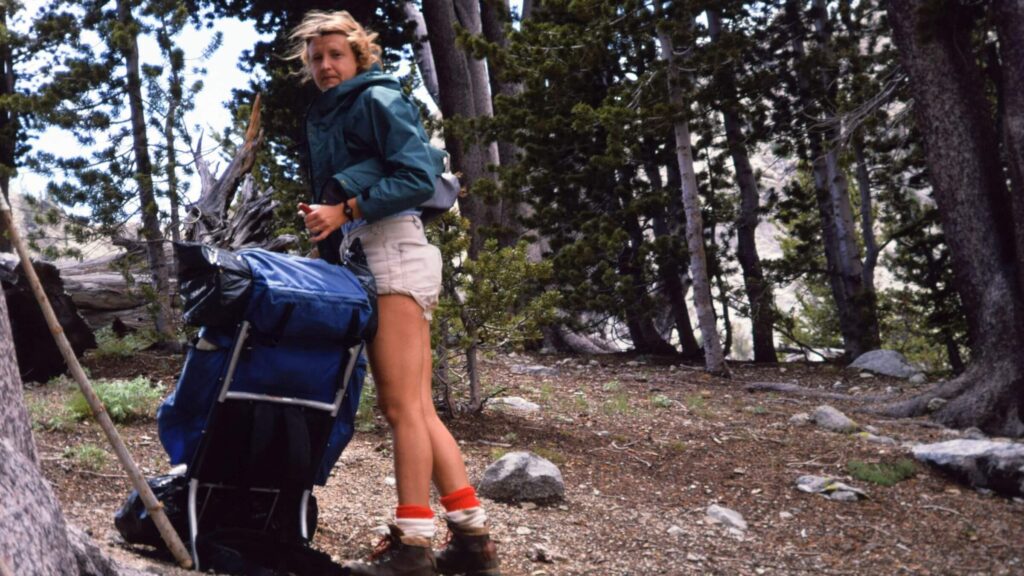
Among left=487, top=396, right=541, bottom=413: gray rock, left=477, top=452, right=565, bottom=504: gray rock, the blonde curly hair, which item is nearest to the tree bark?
left=487, top=396, right=541, bottom=413: gray rock

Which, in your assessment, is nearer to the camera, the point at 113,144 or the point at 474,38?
the point at 113,144

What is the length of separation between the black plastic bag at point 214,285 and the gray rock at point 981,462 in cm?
523

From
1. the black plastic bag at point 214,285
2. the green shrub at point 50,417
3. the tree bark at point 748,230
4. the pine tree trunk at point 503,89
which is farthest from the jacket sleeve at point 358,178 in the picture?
the tree bark at point 748,230

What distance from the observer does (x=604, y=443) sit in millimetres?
7355

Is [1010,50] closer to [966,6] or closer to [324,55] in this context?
[966,6]

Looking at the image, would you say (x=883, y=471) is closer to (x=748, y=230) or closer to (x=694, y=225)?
(x=694, y=225)

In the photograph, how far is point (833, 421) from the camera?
26.8ft

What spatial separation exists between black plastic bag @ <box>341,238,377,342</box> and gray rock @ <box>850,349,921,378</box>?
967 centimetres

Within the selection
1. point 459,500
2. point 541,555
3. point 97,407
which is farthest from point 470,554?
point 97,407

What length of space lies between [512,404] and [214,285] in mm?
5256

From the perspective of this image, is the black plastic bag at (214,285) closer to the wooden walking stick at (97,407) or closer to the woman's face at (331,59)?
the wooden walking stick at (97,407)

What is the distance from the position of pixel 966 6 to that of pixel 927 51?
46cm

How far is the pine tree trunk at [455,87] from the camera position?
14.2 meters

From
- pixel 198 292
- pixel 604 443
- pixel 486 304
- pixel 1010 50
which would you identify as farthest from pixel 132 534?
pixel 1010 50
